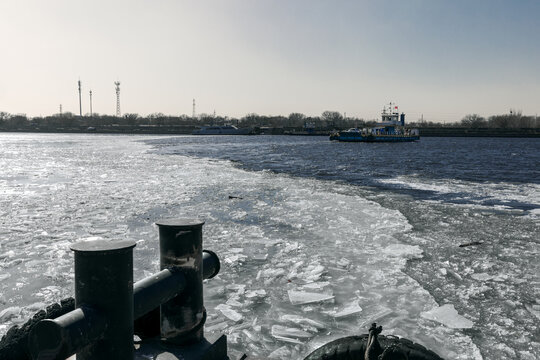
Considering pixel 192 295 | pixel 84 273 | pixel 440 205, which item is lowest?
pixel 440 205

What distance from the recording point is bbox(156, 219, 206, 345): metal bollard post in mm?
2170

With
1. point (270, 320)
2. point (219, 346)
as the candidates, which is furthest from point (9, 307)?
point (219, 346)

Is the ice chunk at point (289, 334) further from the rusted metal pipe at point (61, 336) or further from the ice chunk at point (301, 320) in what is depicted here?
the rusted metal pipe at point (61, 336)

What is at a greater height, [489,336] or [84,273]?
[84,273]

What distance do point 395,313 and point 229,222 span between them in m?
5.06

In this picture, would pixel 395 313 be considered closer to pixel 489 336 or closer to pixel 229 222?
pixel 489 336

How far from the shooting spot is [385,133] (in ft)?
276

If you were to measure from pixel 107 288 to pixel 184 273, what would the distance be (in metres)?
0.64

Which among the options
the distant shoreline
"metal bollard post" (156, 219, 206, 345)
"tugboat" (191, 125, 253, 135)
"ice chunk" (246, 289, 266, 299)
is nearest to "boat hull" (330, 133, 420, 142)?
the distant shoreline

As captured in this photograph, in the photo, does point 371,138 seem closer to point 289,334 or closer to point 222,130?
point 222,130

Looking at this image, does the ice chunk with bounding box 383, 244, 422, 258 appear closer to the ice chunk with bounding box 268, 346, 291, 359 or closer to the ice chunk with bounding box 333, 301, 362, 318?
the ice chunk with bounding box 333, 301, 362, 318

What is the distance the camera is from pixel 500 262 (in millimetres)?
Answer: 6195

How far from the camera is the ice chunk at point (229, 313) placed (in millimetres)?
4227

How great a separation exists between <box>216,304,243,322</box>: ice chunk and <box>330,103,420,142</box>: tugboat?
3192 inches
